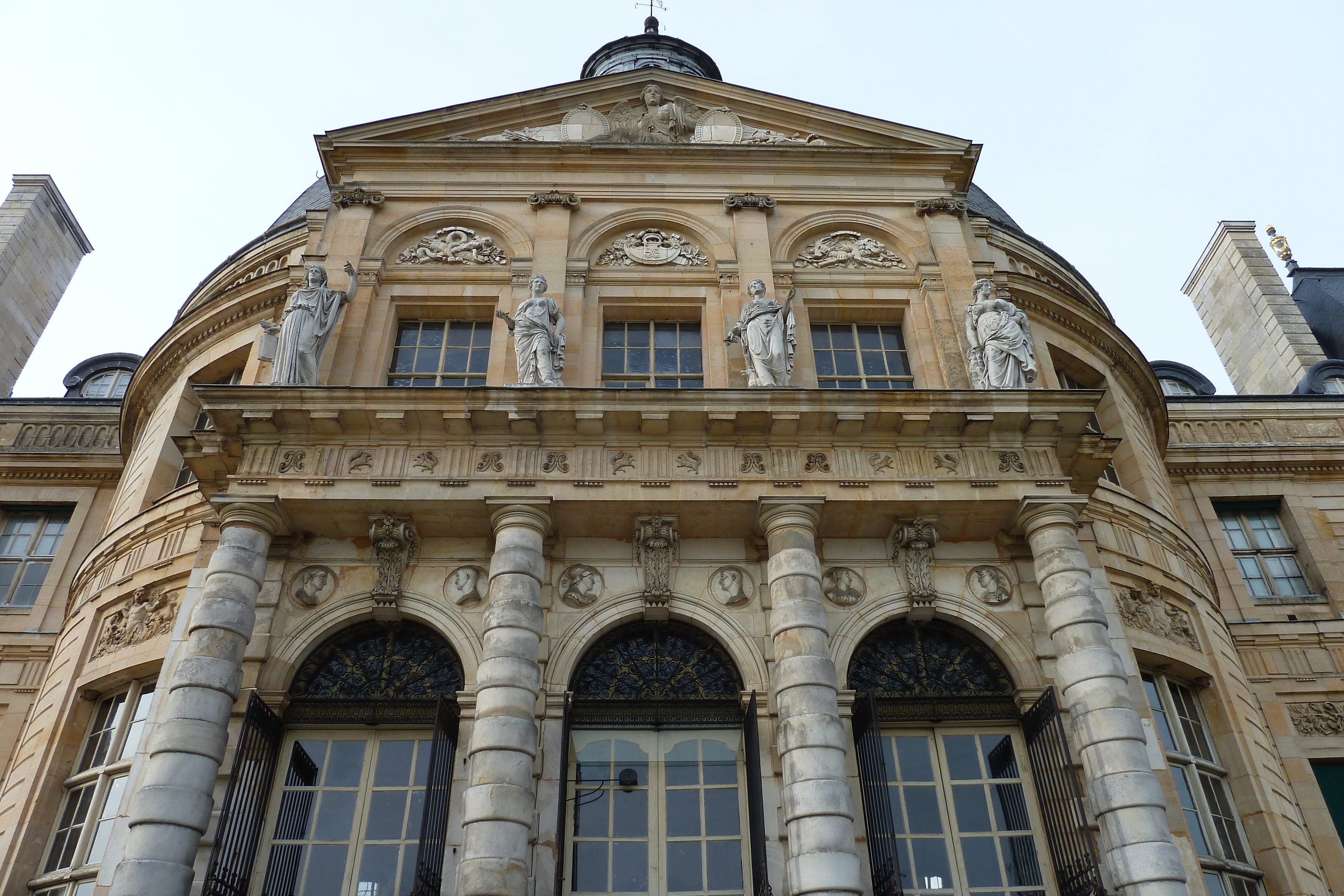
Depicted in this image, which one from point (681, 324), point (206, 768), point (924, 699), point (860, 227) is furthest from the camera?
point (860, 227)

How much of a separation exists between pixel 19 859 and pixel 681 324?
11.0m

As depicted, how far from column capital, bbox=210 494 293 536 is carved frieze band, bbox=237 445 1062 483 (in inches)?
14.6

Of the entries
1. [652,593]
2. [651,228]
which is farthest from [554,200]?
[652,593]

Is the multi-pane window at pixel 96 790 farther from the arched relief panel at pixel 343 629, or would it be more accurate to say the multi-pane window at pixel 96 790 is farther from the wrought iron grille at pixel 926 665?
the wrought iron grille at pixel 926 665

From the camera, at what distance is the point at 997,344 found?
1342cm

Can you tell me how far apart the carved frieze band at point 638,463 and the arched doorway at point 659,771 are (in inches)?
75.7

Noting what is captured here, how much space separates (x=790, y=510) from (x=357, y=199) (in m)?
8.70

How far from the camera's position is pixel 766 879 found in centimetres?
1034

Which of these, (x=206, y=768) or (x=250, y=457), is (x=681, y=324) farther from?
(x=206, y=768)

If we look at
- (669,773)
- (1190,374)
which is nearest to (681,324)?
(669,773)

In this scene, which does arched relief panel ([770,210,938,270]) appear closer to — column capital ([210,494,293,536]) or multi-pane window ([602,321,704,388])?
multi-pane window ([602,321,704,388])

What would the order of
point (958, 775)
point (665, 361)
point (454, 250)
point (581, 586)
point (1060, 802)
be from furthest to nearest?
point (454, 250)
point (665, 361)
point (581, 586)
point (958, 775)
point (1060, 802)

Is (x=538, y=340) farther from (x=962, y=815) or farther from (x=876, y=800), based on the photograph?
(x=962, y=815)

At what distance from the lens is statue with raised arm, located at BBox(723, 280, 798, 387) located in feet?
43.3
